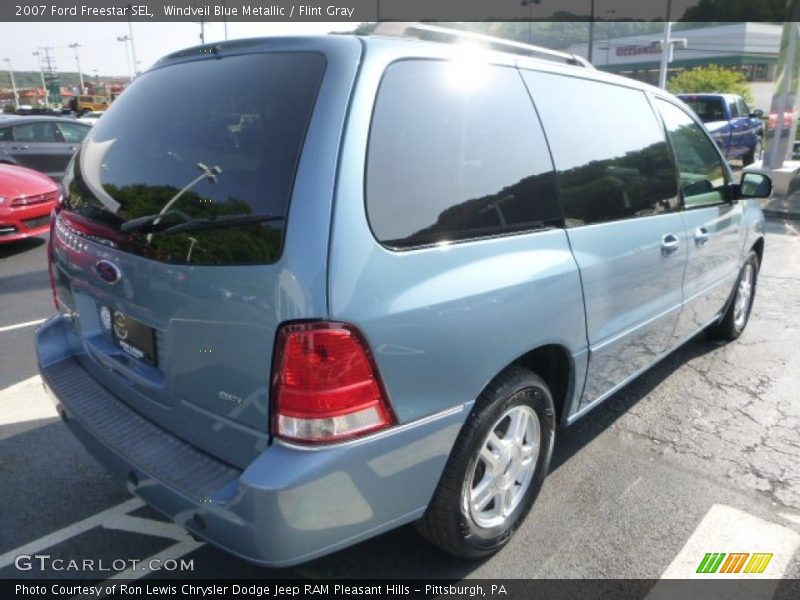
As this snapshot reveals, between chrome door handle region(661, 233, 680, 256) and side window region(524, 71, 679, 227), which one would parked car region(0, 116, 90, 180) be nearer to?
side window region(524, 71, 679, 227)

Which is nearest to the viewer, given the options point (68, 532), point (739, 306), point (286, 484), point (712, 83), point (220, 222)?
point (286, 484)

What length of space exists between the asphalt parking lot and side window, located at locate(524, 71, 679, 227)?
Answer: 1271 mm

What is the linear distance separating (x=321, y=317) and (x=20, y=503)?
2032 millimetres

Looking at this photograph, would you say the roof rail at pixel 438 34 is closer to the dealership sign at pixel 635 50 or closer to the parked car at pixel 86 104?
the parked car at pixel 86 104

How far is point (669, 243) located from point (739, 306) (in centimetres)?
211

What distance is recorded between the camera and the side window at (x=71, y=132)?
10.8 metres

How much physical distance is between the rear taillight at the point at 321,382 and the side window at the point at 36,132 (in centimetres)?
1063

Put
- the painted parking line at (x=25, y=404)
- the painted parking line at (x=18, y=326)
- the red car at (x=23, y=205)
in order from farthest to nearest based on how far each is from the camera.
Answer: the red car at (x=23, y=205), the painted parking line at (x=18, y=326), the painted parking line at (x=25, y=404)

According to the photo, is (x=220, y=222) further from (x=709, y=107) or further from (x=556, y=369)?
(x=709, y=107)

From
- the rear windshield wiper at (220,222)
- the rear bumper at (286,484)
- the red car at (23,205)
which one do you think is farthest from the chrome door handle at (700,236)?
the red car at (23,205)

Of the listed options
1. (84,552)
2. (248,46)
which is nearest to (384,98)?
(248,46)

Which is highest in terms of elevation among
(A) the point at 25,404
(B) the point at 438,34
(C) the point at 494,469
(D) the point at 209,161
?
(B) the point at 438,34

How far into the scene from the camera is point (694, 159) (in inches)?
147

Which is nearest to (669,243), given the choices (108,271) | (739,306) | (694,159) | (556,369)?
(694,159)
